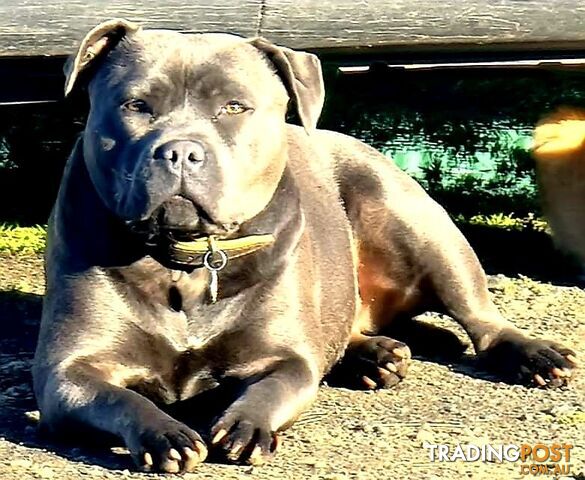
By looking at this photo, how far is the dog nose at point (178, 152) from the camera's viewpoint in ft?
11.7

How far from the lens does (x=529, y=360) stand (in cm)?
457

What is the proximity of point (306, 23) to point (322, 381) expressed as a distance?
1836 millimetres

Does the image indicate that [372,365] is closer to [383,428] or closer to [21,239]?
[383,428]

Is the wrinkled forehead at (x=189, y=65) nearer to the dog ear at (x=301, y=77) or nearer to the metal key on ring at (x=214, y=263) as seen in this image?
the dog ear at (x=301, y=77)

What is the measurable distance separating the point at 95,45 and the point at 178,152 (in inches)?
23.5

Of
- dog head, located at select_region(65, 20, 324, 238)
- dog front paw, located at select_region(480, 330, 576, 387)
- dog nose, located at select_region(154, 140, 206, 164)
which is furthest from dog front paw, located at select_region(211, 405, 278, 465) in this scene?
dog front paw, located at select_region(480, 330, 576, 387)

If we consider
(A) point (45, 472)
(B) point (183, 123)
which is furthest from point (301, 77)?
(A) point (45, 472)

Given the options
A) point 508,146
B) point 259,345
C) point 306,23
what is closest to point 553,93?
point 508,146

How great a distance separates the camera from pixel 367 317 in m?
5.06

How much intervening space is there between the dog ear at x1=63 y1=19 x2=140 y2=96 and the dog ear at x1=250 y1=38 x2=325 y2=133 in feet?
1.29

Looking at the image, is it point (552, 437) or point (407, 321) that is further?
point (407, 321)

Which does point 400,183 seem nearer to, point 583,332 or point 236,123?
point 583,332
